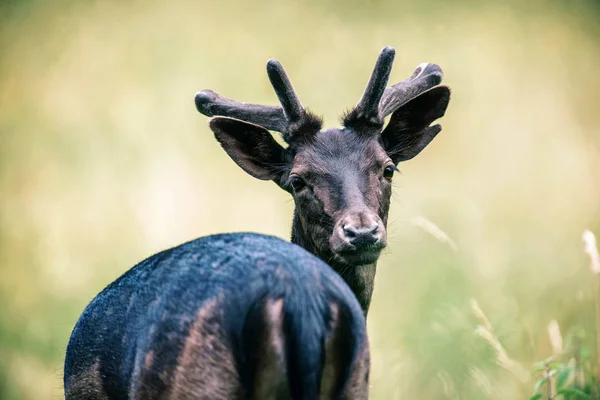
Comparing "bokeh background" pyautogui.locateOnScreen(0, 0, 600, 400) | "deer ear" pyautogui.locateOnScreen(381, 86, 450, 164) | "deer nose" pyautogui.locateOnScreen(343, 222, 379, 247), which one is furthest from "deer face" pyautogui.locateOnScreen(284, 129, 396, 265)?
"bokeh background" pyautogui.locateOnScreen(0, 0, 600, 400)

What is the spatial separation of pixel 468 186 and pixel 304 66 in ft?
10.8

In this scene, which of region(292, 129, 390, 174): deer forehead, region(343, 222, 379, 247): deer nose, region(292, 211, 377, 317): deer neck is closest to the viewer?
region(343, 222, 379, 247): deer nose

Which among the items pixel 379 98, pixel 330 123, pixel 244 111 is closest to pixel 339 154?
pixel 379 98

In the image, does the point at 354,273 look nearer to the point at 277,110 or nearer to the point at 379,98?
the point at 379,98

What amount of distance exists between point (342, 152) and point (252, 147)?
71cm

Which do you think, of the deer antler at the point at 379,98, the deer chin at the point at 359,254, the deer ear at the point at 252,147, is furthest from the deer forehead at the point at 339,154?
the deer chin at the point at 359,254

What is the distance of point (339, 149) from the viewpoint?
641 centimetres

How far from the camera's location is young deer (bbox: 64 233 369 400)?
412cm

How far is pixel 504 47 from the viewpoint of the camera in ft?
48.8

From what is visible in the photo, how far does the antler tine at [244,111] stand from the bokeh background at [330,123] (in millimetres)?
1643

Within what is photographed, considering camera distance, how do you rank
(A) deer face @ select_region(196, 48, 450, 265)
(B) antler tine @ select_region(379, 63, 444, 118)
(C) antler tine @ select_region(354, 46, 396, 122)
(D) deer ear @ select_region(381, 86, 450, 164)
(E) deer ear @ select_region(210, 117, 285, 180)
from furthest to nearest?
(B) antler tine @ select_region(379, 63, 444, 118) < (D) deer ear @ select_region(381, 86, 450, 164) < (E) deer ear @ select_region(210, 117, 285, 180) < (C) antler tine @ select_region(354, 46, 396, 122) < (A) deer face @ select_region(196, 48, 450, 265)

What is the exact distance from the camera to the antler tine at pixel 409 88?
7020mm

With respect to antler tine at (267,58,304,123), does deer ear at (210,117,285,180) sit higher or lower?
lower

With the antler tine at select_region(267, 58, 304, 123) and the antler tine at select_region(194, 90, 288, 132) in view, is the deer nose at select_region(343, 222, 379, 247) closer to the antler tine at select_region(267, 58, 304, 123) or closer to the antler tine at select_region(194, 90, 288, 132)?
the antler tine at select_region(267, 58, 304, 123)
